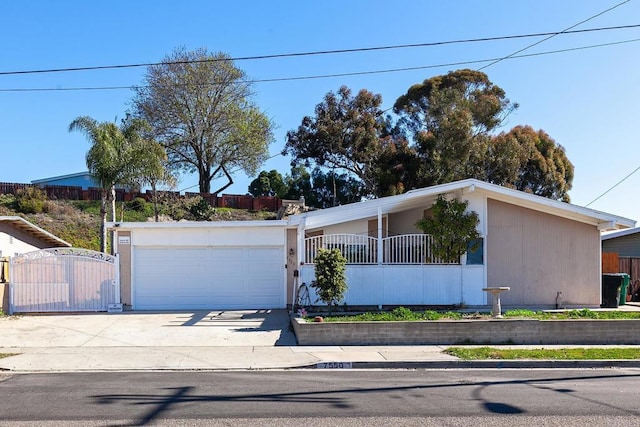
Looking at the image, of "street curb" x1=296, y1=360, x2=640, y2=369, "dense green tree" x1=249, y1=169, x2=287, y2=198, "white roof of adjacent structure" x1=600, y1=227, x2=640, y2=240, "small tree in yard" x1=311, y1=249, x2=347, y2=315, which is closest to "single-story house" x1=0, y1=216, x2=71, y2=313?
"small tree in yard" x1=311, y1=249, x2=347, y2=315

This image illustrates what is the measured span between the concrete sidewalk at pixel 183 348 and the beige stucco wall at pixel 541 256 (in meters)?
5.82

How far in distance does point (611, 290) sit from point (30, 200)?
33.3 meters

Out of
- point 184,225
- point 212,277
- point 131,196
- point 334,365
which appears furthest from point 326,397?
point 131,196

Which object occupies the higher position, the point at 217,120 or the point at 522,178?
the point at 217,120

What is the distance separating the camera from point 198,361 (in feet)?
34.1

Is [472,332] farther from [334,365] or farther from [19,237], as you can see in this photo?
[19,237]

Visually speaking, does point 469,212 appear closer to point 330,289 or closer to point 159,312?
point 330,289

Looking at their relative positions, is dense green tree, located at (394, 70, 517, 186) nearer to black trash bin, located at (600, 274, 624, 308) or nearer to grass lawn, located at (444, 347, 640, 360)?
black trash bin, located at (600, 274, 624, 308)

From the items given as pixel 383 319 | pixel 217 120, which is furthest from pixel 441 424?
pixel 217 120

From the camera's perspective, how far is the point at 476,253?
16.3 m

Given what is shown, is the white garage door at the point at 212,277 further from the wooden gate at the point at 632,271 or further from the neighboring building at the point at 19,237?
the wooden gate at the point at 632,271

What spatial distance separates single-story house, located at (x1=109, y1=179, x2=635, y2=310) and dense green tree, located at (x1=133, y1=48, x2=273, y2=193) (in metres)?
26.9

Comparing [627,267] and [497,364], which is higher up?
[627,267]

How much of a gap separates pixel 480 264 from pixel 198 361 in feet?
30.0
